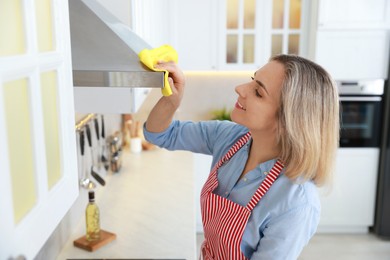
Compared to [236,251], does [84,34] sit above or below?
above

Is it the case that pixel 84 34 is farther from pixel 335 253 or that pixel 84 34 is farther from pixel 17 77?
pixel 335 253

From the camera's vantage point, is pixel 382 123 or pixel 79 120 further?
pixel 382 123

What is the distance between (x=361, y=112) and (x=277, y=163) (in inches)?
97.1

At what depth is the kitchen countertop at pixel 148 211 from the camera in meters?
1.94

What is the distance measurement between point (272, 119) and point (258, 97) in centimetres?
8

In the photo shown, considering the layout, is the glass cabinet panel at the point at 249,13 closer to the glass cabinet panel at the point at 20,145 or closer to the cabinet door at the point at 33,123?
the cabinet door at the point at 33,123

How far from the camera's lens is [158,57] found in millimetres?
1422

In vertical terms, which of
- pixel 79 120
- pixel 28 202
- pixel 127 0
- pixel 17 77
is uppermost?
pixel 127 0

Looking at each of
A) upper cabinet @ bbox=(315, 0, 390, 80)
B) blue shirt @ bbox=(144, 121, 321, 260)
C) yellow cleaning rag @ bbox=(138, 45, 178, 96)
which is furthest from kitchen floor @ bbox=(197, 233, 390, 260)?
yellow cleaning rag @ bbox=(138, 45, 178, 96)

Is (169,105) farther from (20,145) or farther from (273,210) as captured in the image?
(20,145)

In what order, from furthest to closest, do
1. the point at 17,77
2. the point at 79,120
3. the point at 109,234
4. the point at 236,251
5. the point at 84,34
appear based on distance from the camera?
1. the point at 79,120
2. the point at 109,234
3. the point at 236,251
4. the point at 84,34
5. the point at 17,77

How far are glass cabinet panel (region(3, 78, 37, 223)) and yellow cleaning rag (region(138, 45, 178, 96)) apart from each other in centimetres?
54

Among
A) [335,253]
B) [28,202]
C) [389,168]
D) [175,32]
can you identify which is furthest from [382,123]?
[28,202]

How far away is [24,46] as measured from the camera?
2.66 feet
